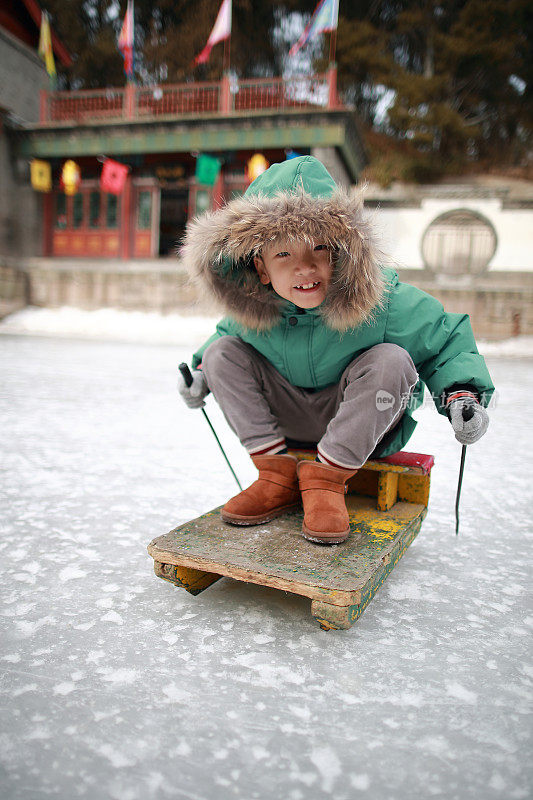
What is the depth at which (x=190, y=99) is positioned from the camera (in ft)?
35.3

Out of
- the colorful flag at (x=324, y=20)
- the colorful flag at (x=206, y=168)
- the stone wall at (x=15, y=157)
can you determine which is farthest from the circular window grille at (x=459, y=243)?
the stone wall at (x=15, y=157)

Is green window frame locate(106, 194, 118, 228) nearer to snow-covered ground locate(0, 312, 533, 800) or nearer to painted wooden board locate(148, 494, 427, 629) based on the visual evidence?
snow-covered ground locate(0, 312, 533, 800)

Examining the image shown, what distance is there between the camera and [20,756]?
64cm

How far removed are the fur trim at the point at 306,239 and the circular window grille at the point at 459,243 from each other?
10532 mm

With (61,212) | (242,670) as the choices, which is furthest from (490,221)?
(242,670)

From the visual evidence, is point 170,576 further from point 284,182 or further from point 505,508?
point 505,508

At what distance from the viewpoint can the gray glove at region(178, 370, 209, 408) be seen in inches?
54.9

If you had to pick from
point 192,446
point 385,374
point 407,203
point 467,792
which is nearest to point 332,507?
point 385,374

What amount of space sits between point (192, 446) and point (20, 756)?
1.68 metres

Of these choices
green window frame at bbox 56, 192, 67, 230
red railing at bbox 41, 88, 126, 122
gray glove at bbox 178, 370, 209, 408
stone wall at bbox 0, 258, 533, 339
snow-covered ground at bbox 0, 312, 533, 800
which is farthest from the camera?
green window frame at bbox 56, 192, 67, 230

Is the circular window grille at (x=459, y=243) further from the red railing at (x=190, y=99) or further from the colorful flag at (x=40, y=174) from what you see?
the colorful flag at (x=40, y=174)

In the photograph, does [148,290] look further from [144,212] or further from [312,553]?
[312,553]

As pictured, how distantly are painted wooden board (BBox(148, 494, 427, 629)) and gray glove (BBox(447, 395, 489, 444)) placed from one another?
0.22 m

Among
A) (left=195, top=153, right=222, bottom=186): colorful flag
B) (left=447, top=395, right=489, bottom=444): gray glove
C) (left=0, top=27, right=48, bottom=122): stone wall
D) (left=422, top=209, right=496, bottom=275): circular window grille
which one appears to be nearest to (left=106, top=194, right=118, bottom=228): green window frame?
(left=0, top=27, right=48, bottom=122): stone wall
